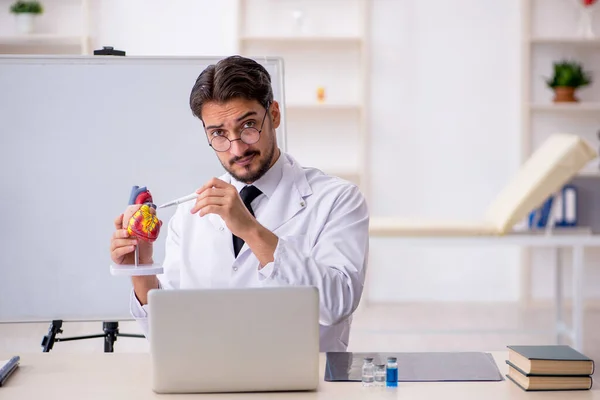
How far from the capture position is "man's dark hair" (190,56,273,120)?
1.90 m

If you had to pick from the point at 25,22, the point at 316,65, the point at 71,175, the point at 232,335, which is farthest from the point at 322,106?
the point at 232,335

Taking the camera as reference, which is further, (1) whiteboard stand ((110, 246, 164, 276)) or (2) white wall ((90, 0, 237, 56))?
(2) white wall ((90, 0, 237, 56))

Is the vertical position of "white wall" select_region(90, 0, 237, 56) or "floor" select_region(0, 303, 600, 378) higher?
"white wall" select_region(90, 0, 237, 56)

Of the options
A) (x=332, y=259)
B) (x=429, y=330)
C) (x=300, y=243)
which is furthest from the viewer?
(x=429, y=330)

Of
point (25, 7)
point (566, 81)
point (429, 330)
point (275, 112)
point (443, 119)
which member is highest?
point (25, 7)

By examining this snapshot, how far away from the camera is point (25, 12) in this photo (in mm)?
4887

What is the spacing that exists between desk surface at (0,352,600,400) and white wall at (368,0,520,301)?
12.1 feet

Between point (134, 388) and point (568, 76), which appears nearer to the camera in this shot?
point (134, 388)

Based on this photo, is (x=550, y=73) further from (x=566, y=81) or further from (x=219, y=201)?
(x=219, y=201)

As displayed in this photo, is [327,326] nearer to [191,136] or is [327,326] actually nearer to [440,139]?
[191,136]

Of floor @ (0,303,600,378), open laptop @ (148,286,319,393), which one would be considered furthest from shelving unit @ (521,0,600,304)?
open laptop @ (148,286,319,393)

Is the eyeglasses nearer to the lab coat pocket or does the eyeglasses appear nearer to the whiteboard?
the lab coat pocket

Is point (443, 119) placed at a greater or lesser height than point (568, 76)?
lesser

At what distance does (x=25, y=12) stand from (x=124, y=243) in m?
3.61
